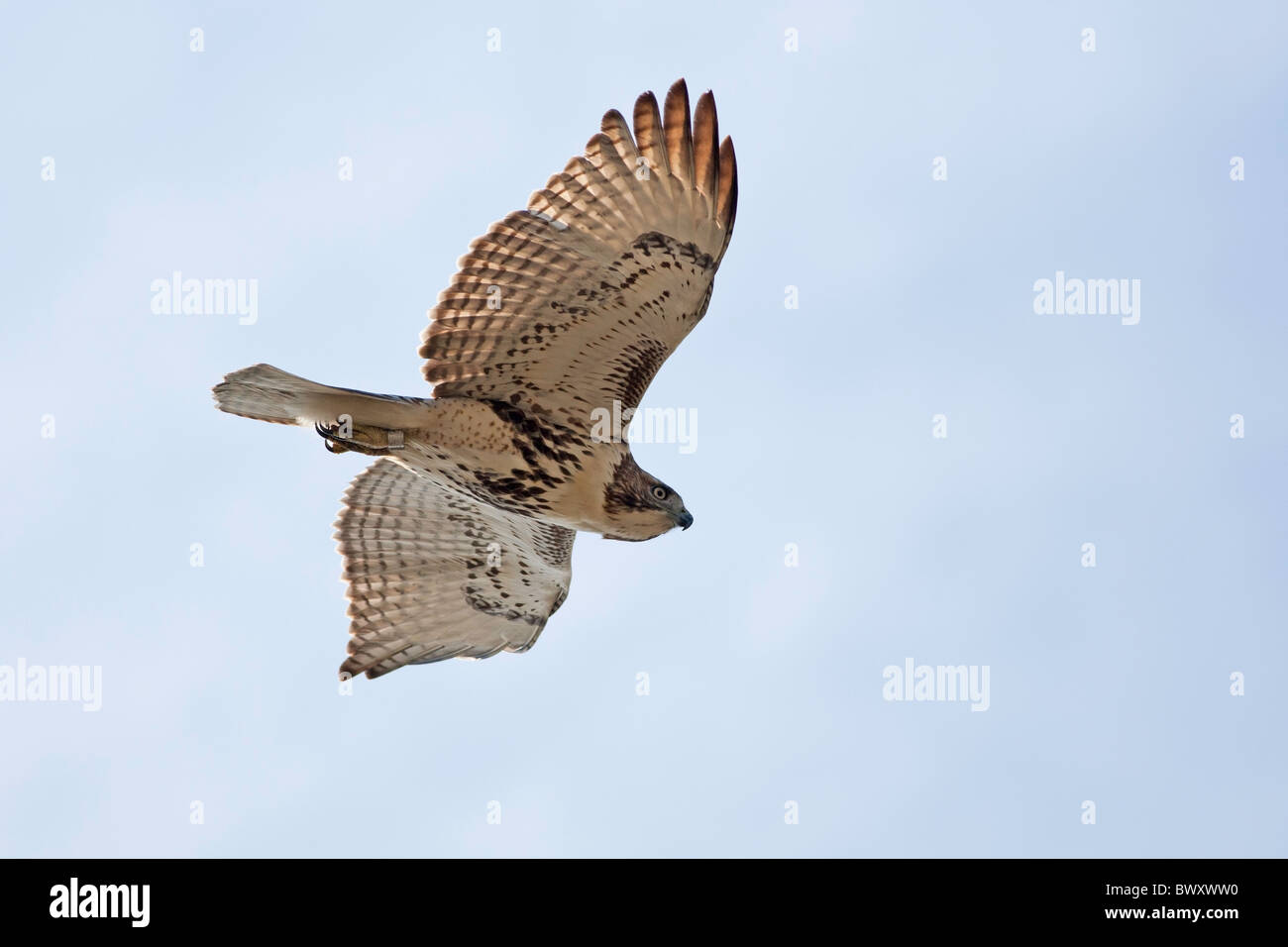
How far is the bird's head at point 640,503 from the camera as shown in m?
9.34

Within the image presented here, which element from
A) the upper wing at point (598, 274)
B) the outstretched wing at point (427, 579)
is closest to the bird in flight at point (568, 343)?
the upper wing at point (598, 274)

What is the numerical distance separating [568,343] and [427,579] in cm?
288

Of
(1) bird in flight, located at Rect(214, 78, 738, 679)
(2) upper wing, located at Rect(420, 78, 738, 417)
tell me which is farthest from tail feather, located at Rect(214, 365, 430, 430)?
(2) upper wing, located at Rect(420, 78, 738, 417)

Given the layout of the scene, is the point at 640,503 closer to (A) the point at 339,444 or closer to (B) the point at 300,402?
(A) the point at 339,444

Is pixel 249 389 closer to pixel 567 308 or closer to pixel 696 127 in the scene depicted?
pixel 567 308

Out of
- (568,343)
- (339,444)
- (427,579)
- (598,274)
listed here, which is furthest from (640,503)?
(427,579)

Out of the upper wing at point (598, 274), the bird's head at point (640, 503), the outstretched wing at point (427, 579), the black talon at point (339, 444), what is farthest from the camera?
the outstretched wing at point (427, 579)

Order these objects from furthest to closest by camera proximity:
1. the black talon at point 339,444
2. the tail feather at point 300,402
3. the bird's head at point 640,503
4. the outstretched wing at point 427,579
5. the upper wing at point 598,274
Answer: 1. the outstretched wing at point 427,579
2. the bird's head at point 640,503
3. the black talon at point 339,444
4. the tail feather at point 300,402
5. the upper wing at point 598,274

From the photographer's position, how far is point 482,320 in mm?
9070

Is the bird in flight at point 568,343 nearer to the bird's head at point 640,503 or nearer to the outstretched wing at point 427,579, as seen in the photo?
the bird's head at point 640,503

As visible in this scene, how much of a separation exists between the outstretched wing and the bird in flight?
0.85 m

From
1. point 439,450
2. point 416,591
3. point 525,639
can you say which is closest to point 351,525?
point 416,591

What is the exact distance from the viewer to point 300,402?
8.95 meters
